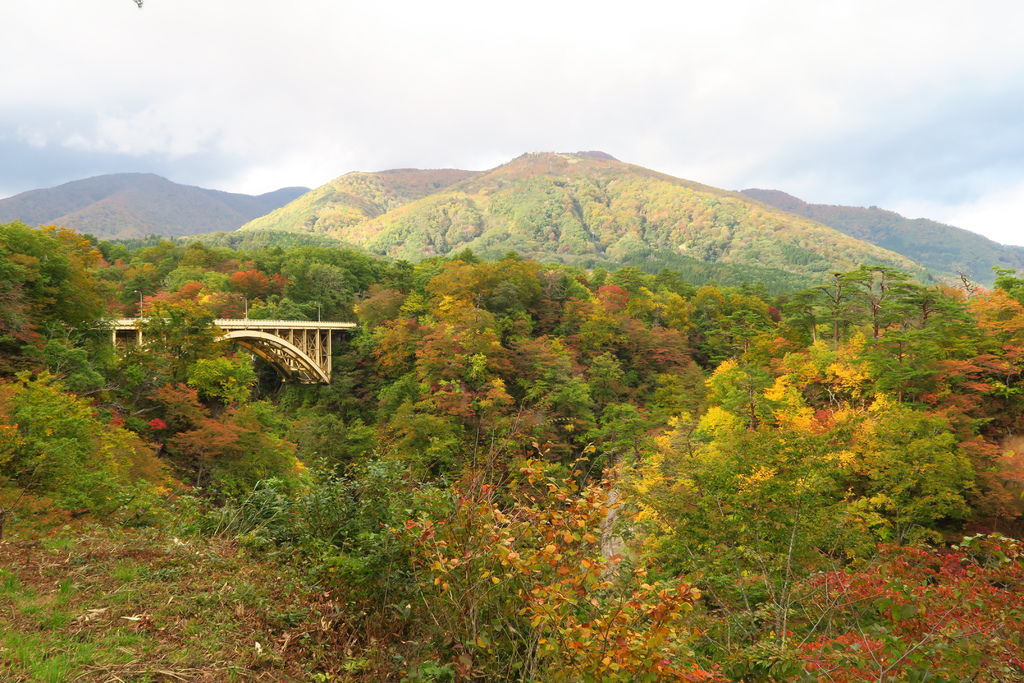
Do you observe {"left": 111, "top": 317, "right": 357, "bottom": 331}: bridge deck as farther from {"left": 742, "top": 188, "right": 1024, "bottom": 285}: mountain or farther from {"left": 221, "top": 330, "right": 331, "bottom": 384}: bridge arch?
{"left": 742, "top": 188, "right": 1024, "bottom": 285}: mountain

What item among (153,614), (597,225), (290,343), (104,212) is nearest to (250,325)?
(290,343)

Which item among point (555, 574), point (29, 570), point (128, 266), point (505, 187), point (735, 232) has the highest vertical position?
point (505, 187)

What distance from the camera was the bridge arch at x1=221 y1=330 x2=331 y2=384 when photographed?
79.6 feet

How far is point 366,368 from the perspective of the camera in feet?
105

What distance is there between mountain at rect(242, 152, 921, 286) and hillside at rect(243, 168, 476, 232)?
0.59 m

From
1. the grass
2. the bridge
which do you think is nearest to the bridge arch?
the bridge

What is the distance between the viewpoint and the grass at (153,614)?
319cm

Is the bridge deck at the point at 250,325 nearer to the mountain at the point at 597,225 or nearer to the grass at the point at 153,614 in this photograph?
the grass at the point at 153,614

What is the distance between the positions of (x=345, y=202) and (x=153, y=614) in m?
157

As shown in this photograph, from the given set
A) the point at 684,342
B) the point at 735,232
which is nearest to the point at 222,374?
the point at 684,342

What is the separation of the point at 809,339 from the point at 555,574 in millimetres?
29793

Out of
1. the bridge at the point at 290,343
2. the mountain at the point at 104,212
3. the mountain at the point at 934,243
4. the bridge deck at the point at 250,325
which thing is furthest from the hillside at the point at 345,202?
the mountain at the point at 934,243

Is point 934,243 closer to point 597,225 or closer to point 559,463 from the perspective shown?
point 597,225

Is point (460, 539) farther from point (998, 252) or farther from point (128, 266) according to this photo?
point (998, 252)
